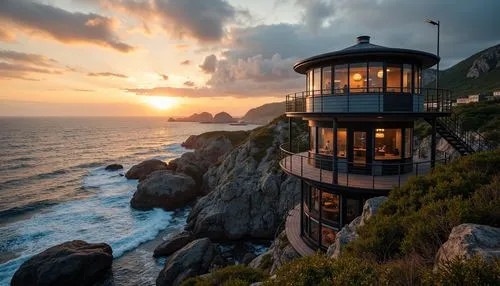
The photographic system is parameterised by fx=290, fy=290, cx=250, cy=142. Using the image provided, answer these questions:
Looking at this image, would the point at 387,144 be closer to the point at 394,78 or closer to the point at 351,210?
the point at 394,78

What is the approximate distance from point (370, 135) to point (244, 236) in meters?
19.9

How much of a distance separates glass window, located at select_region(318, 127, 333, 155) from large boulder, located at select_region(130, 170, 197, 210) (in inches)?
1171

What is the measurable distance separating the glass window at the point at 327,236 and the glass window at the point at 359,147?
175 inches

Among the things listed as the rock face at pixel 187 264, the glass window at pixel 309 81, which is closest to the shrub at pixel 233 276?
the rock face at pixel 187 264

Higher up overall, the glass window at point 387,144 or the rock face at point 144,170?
the glass window at point 387,144

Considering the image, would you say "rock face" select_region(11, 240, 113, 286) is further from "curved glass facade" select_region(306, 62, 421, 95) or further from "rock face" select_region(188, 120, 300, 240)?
"curved glass facade" select_region(306, 62, 421, 95)

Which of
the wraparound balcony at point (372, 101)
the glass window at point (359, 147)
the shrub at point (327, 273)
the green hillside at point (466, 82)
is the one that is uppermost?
the green hillside at point (466, 82)

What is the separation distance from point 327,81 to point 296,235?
1045 cm

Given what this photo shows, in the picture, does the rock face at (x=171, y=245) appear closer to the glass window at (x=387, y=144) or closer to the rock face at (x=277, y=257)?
the rock face at (x=277, y=257)

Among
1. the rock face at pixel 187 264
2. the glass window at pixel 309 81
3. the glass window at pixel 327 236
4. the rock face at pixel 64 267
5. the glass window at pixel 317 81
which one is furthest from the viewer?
the rock face at pixel 64 267

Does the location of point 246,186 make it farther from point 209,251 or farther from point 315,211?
point 315,211

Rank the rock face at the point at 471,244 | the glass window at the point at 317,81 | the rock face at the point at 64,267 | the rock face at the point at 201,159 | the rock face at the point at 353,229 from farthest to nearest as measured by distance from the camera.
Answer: the rock face at the point at 201,159, the rock face at the point at 64,267, the glass window at the point at 317,81, the rock face at the point at 353,229, the rock face at the point at 471,244

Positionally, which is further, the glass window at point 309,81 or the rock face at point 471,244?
the glass window at point 309,81

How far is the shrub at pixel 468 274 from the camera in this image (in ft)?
17.2
